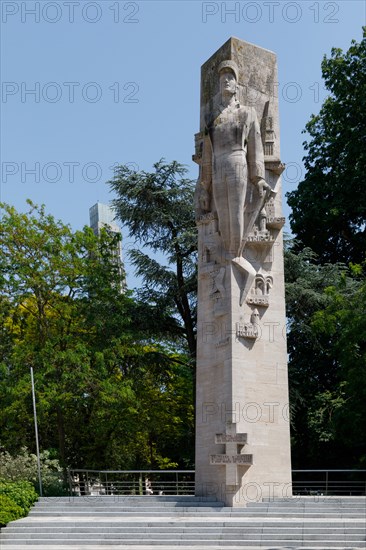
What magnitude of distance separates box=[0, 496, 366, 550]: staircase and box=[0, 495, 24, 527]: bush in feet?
0.79

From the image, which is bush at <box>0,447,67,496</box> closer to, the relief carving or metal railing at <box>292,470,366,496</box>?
metal railing at <box>292,470,366,496</box>

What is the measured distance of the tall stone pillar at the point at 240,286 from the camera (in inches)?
882

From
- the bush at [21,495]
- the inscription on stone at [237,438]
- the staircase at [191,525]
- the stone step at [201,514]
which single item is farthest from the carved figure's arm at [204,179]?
the bush at [21,495]

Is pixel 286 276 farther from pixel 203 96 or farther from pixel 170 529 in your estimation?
pixel 170 529

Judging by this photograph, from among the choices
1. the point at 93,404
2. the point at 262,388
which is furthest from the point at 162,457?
the point at 262,388

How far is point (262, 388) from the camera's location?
75.7 ft

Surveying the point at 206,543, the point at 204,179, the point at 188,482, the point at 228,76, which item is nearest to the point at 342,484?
the point at 188,482

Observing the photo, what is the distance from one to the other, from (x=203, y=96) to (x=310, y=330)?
11258mm

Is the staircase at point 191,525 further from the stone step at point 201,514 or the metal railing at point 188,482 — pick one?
the metal railing at point 188,482

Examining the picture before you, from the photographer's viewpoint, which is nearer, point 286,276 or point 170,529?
point 170,529

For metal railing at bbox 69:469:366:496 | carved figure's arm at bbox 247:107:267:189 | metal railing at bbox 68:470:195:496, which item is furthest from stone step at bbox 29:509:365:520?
carved figure's arm at bbox 247:107:267:189

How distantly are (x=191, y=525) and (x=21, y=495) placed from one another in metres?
5.32

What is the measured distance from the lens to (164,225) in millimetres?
35344

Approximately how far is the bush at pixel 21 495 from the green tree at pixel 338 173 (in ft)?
64.6
